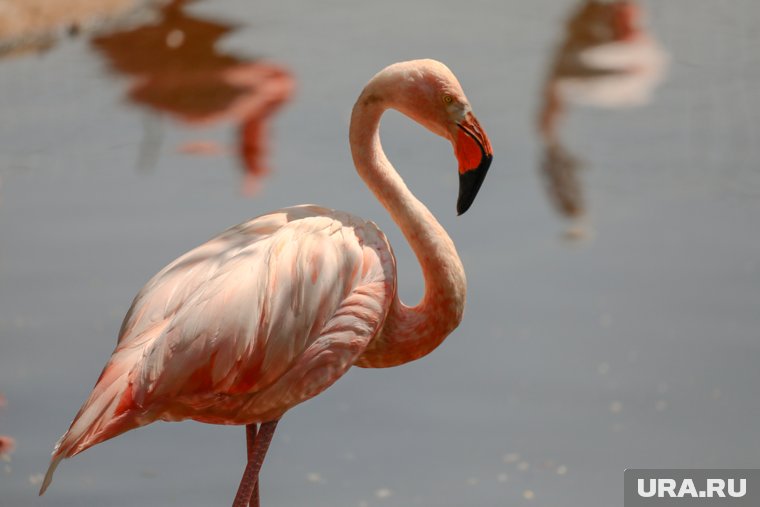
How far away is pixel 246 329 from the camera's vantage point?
2.39 metres

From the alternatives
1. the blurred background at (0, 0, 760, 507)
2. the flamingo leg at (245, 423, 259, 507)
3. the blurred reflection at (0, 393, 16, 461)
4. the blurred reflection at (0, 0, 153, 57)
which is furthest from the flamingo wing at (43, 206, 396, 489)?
the blurred reflection at (0, 0, 153, 57)

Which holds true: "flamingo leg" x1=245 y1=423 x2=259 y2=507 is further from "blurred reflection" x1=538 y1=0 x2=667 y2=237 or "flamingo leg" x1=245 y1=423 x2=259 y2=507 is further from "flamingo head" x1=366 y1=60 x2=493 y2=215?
"blurred reflection" x1=538 y1=0 x2=667 y2=237

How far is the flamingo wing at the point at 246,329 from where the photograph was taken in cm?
235

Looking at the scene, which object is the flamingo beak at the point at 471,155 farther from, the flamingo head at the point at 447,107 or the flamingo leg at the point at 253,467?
the flamingo leg at the point at 253,467

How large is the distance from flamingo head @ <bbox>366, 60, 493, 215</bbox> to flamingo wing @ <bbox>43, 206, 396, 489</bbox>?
0.75 feet

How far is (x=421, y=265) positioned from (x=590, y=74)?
3824 mm

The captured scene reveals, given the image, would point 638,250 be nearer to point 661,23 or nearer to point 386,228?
point 386,228

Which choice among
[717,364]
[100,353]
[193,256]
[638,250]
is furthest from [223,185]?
[193,256]

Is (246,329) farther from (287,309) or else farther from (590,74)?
(590,74)

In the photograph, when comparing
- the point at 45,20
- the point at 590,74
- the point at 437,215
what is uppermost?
the point at 45,20

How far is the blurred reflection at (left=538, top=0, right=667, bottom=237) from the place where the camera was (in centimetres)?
527

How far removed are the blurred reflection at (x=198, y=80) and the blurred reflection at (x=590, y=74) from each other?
1.24m

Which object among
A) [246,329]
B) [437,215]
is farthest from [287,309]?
[437,215]

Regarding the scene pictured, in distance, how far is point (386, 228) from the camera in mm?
4570
